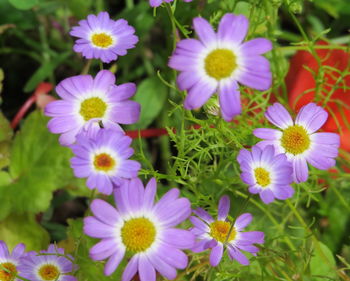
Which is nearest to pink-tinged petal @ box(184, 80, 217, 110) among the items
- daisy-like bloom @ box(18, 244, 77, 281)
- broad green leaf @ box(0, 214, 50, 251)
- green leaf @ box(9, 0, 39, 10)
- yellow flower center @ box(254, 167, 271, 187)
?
yellow flower center @ box(254, 167, 271, 187)

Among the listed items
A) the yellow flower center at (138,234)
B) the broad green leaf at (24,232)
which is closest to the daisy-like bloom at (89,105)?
the yellow flower center at (138,234)

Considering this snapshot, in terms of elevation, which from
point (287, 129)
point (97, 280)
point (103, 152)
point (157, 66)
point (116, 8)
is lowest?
point (97, 280)

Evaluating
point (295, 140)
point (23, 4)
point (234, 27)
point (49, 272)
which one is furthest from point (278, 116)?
point (23, 4)

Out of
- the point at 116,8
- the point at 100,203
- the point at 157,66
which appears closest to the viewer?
the point at 100,203

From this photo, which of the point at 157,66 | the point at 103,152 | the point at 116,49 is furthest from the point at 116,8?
the point at 103,152

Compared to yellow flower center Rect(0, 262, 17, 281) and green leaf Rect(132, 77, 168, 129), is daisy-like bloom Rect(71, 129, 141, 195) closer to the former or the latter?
yellow flower center Rect(0, 262, 17, 281)

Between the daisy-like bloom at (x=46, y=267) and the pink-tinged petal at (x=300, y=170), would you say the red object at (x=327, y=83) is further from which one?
the daisy-like bloom at (x=46, y=267)

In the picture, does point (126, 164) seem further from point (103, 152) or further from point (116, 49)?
point (116, 49)
